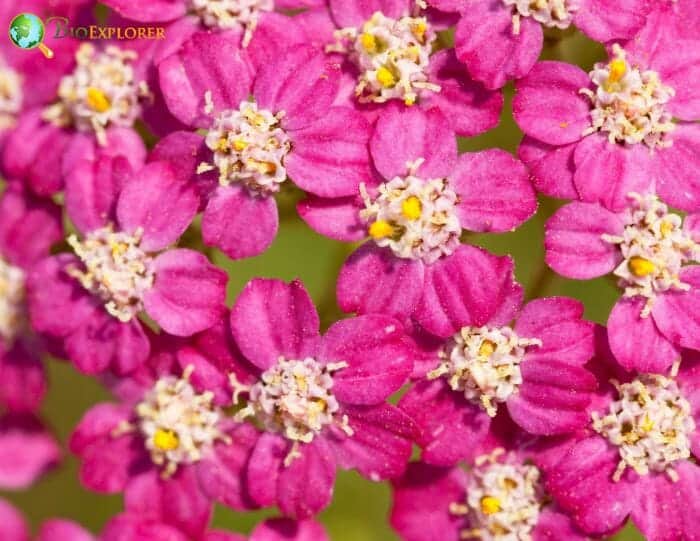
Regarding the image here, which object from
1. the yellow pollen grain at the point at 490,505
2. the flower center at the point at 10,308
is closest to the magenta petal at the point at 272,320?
the yellow pollen grain at the point at 490,505

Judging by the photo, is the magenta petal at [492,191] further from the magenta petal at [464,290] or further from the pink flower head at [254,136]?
the pink flower head at [254,136]

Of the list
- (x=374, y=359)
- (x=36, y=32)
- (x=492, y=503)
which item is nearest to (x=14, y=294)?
(x=36, y=32)

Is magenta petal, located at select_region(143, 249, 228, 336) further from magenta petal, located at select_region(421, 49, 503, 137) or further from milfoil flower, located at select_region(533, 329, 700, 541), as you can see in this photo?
milfoil flower, located at select_region(533, 329, 700, 541)

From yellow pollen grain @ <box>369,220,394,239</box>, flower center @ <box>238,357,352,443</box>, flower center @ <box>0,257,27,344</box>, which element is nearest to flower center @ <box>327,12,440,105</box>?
yellow pollen grain @ <box>369,220,394,239</box>

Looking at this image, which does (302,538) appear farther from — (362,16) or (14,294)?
(362,16)

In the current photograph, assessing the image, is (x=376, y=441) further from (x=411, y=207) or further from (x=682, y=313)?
(x=682, y=313)
